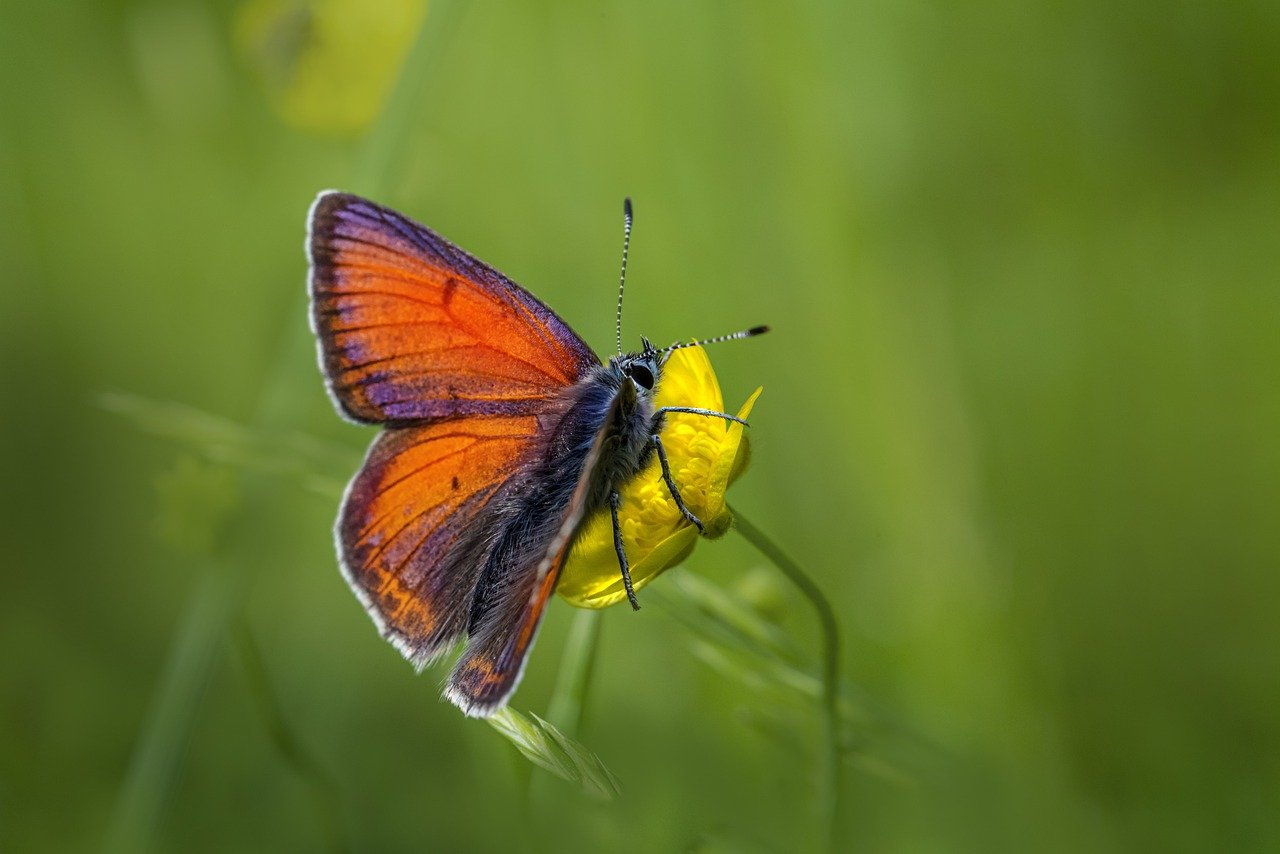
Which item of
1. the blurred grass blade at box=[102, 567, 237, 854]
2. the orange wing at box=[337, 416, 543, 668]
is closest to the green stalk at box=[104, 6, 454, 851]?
the blurred grass blade at box=[102, 567, 237, 854]

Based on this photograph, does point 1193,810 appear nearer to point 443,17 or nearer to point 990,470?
point 990,470

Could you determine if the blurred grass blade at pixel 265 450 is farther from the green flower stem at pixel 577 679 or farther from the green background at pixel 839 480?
the green flower stem at pixel 577 679

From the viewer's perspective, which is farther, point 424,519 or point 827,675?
point 424,519

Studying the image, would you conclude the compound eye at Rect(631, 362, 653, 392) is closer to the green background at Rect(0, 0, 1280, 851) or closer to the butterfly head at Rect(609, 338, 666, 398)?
the butterfly head at Rect(609, 338, 666, 398)

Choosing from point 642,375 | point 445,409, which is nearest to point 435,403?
point 445,409

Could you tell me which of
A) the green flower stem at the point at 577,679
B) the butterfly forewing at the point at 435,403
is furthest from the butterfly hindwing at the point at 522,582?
the green flower stem at the point at 577,679

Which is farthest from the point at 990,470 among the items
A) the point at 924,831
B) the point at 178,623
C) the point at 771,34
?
→ the point at 178,623

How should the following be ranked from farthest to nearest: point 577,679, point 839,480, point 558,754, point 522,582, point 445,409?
point 839,480, point 445,409, point 577,679, point 522,582, point 558,754

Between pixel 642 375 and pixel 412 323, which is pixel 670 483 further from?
pixel 412 323
